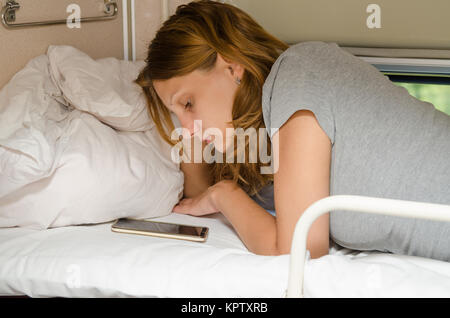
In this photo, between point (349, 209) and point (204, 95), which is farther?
point (204, 95)

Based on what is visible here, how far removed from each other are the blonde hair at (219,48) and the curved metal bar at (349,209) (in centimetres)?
52

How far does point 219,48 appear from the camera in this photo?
3.35ft

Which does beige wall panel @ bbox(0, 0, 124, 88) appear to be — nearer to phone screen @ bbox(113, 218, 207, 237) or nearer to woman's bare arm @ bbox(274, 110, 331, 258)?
phone screen @ bbox(113, 218, 207, 237)

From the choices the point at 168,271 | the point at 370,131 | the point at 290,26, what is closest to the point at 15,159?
the point at 168,271

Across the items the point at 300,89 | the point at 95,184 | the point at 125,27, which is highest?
the point at 125,27

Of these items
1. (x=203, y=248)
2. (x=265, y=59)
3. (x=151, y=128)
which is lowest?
(x=203, y=248)

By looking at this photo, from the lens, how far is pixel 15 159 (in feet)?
3.12

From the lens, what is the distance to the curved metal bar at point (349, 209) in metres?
0.54

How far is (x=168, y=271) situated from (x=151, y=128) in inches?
20.5

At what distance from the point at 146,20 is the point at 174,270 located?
1083mm

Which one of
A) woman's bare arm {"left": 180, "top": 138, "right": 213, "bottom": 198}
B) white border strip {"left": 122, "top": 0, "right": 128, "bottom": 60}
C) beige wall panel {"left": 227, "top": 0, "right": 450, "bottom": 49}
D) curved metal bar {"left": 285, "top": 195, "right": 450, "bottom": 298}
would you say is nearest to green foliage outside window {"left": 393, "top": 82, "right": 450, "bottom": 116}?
beige wall panel {"left": 227, "top": 0, "right": 450, "bottom": 49}

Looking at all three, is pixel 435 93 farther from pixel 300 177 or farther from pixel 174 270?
pixel 174 270

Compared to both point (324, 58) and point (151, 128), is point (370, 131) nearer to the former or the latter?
point (324, 58)

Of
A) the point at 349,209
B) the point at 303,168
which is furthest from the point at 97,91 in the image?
the point at 349,209
